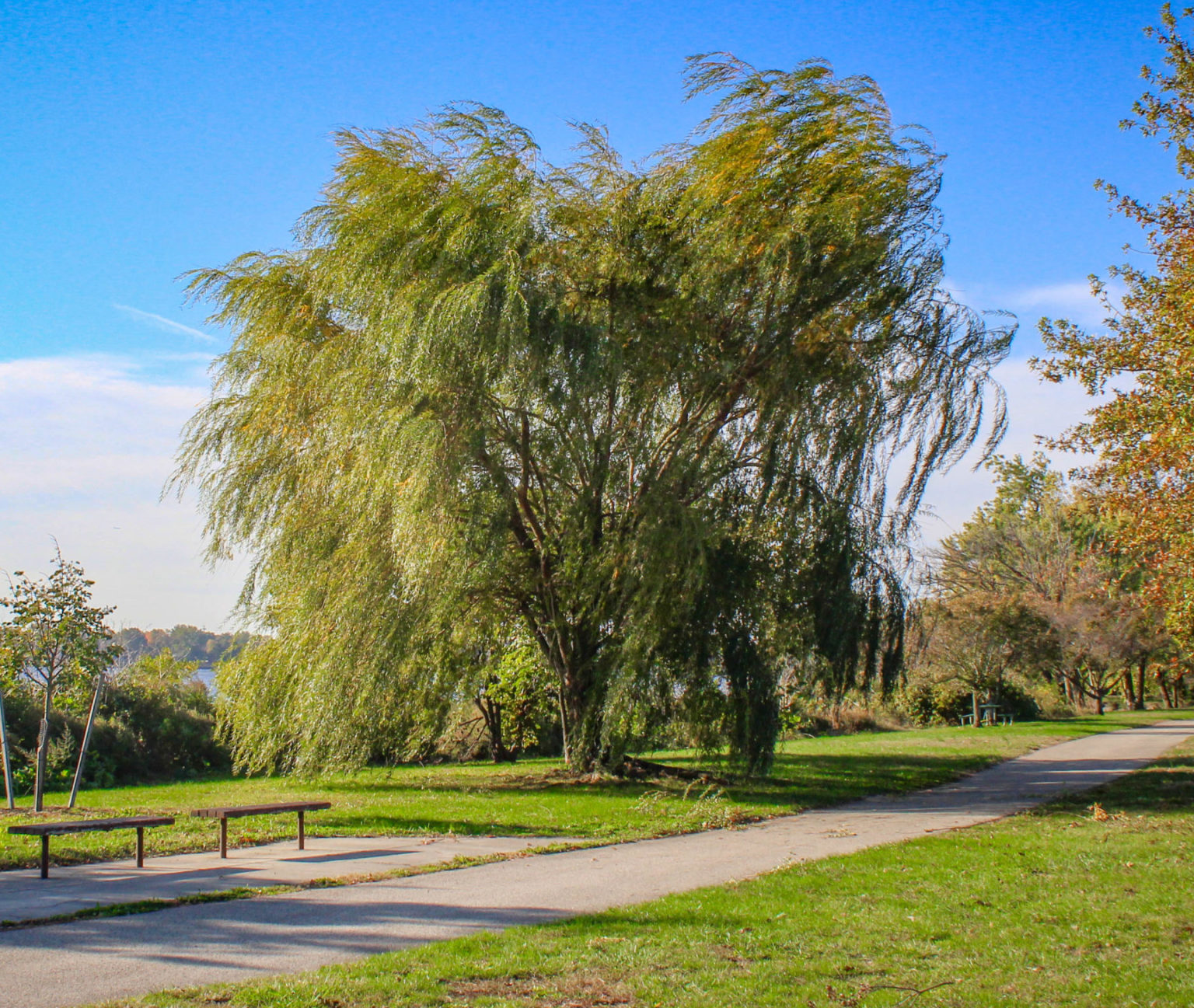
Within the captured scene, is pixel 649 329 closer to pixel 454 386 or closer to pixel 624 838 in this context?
pixel 454 386

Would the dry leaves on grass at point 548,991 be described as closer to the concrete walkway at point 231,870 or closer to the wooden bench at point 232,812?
the concrete walkway at point 231,870

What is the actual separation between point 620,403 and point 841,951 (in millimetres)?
10802

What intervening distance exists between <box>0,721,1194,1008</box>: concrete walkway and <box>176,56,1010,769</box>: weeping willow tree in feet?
12.8

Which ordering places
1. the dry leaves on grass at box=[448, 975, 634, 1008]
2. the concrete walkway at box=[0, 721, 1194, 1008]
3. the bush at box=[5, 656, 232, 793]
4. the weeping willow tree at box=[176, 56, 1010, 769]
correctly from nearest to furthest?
the dry leaves on grass at box=[448, 975, 634, 1008]
the concrete walkway at box=[0, 721, 1194, 1008]
the weeping willow tree at box=[176, 56, 1010, 769]
the bush at box=[5, 656, 232, 793]

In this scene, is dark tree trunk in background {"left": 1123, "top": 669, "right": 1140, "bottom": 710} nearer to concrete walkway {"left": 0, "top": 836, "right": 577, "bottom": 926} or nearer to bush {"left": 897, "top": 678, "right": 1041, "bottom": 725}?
bush {"left": 897, "top": 678, "right": 1041, "bottom": 725}

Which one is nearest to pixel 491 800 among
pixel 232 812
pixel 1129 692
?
pixel 232 812

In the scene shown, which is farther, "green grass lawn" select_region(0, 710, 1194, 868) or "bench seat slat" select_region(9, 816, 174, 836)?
"green grass lawn" select_region(0, 710, 1194, 868)

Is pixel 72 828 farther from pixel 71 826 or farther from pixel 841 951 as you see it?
pixel 841 951

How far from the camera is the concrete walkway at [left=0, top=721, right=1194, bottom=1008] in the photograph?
17.4 feet

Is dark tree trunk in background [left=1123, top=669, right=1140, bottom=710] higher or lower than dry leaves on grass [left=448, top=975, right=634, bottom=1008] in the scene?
lower

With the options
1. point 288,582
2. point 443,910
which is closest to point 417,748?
point 288,582

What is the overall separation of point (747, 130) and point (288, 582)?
9.91m

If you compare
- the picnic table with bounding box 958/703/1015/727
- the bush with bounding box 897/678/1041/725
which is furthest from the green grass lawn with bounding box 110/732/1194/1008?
the picnic table with bounding box 958/703/1015/727

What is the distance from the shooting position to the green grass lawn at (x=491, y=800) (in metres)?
11.0
